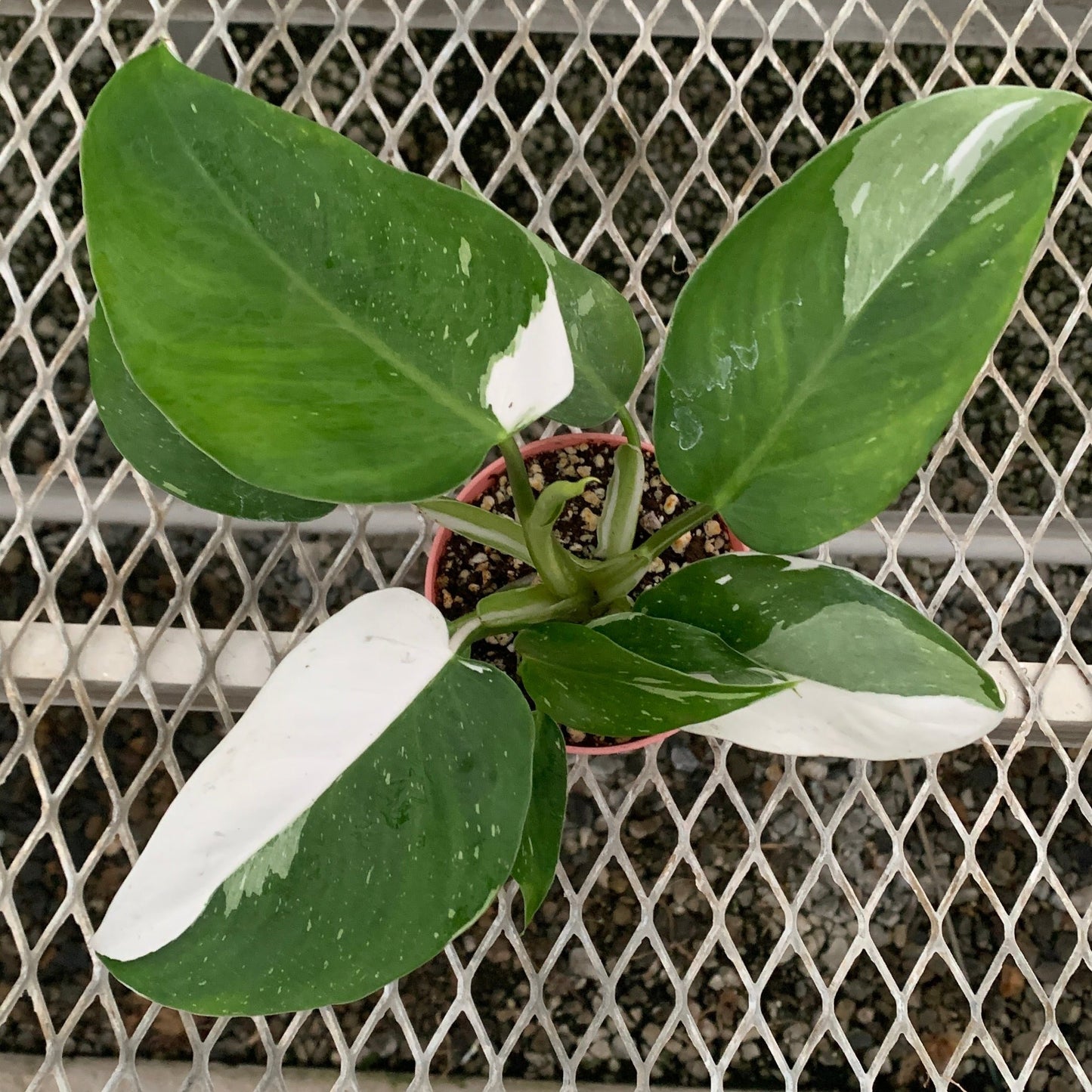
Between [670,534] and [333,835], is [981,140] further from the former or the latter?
[333,835]

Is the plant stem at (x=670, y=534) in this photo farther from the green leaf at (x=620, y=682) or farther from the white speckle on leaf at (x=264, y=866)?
the white speckle on leaf at (x=264, y=866)

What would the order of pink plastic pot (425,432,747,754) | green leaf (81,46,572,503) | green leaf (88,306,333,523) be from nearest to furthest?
green leaf (81,46,572,503) → green leaf (88,306,333,523) → pink plastic pot (425,432,747,754)

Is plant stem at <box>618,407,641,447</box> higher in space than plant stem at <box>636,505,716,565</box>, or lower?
higher

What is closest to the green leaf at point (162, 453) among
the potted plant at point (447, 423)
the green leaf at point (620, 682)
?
the potted plant at point (447, 423)

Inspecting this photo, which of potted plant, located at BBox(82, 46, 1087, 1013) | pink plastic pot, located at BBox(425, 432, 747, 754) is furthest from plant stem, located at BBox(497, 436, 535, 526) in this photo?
pink plastic pot, located at BBox(425, 432, 747, 754)

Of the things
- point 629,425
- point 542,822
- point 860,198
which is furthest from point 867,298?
point 542,822

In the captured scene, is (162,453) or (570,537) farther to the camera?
(570,537)

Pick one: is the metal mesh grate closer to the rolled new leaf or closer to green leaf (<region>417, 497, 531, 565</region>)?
green leaf (<region>417, 497, 531, 565</region>)
